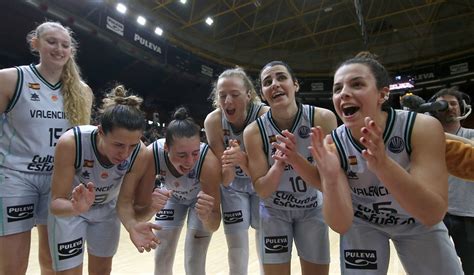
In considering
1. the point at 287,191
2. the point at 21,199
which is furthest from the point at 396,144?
the point at 21,199

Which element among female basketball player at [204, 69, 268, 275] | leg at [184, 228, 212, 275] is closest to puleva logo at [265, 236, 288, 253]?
female basketball player at [204, 69, 268, 275]

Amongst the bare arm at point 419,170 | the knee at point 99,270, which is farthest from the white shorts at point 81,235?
the bare arm at point 419,170

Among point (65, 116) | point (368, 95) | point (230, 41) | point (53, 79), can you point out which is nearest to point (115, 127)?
point (65, 116)

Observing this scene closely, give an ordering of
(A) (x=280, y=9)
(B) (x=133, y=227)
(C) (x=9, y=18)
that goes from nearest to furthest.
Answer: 1. (B) (x=133, y=227)
2. (C) (x=9, y=18)
3. (A) (x=280, y=9)

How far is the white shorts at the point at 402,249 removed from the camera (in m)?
1.99

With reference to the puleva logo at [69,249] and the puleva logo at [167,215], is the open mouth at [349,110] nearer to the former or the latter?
the puleva logo at [167,215]

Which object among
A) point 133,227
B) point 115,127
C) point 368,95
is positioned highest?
point 368,95

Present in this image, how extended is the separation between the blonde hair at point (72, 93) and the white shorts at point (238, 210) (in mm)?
1312

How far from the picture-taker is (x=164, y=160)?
284 centimetres

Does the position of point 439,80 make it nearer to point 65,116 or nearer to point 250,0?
point 250,0

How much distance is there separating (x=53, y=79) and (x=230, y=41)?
1520 cm

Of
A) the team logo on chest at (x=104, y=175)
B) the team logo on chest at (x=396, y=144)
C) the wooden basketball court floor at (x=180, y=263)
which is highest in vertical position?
the team logo on chest at (x=396, y=144)

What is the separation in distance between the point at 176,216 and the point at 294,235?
981 millimetres

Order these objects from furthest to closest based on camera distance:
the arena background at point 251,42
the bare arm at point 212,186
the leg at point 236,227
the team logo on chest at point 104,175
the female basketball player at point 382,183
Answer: the arena background at point 251,42 < the leg at point 236,227 < the bare arm at point 212,186 < the team logo on chest at point 104,175 < the female basketball player at point 382,183
